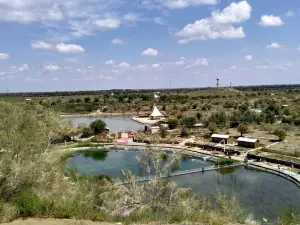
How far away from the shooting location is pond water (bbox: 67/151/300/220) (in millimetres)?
21600

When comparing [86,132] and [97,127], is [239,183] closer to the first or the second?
[86,132]

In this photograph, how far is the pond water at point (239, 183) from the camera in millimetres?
21600

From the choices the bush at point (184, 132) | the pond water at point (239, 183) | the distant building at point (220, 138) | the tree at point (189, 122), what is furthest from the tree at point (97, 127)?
the distant building at point (220, 138)

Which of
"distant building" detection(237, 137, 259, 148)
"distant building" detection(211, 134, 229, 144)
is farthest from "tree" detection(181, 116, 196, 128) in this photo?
"distant building" detection(237, 137, 259, 148)

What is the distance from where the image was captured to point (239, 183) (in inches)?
1070

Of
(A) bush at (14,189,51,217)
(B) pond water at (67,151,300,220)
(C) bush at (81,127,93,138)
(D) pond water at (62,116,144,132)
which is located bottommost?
(B) pond water at (67,151,300,220)

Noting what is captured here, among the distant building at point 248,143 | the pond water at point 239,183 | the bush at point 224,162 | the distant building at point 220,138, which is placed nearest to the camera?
the pond water at point 239,183

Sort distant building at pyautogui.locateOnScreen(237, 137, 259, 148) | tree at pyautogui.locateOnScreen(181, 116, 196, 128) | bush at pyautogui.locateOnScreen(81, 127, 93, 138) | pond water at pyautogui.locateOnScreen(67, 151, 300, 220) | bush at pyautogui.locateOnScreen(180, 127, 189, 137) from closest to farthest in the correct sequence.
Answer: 1. pond water at pyautogui.locateOnScreen(67, 151, 300, 220)
2. distant building at pyautogui.locateOnScreen(237, 137, 259, 148)
3. bush at pyautogui.locateOnScreen(180, 127, 189, 137)
4. bush at pyautogui.locateOnScreen(81, 127, 93, 138)
5. tree at pyautogui.locateOnScreen(181, 116, 196, 128)

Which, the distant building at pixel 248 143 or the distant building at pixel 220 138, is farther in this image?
the distant building at pixel 220 138

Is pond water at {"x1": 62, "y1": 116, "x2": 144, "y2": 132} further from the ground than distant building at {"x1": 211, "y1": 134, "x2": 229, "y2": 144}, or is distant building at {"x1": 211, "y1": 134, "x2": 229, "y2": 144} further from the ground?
distant building at {"x1": 211, "y1": 134, "x2": 229, "y2": 144}

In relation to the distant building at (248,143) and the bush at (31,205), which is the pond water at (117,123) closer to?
the distant building at (248,143)

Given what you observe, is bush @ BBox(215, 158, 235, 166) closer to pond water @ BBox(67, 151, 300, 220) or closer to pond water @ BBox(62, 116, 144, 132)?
pond water @ BBox(67, 151, 300, 220)

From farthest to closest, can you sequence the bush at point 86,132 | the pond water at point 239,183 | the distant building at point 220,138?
the bush at point 86,132 < the distant building at point 220,138 < the pond water at point 239,183

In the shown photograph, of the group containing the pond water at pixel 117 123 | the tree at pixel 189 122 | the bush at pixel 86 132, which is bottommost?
the pond water at pixel 117 123
